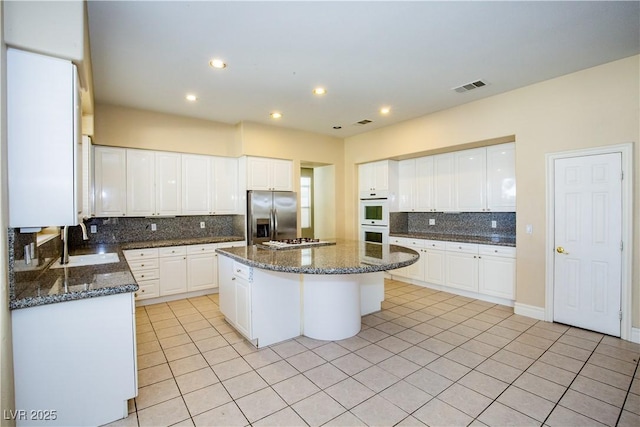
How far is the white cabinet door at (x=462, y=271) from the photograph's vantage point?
14.5 feet

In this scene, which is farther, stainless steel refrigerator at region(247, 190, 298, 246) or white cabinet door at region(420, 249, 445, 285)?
stainless steel refrigerator at region(247, 190, 298, 246)

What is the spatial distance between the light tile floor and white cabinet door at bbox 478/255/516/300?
520 mm

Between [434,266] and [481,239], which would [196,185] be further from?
[481,239]

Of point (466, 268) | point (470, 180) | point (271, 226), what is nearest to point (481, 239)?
point (466, 268)

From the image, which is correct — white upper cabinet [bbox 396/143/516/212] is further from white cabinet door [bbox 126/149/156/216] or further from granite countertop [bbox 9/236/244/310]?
granite countertop [bbox 9/236/244/310]

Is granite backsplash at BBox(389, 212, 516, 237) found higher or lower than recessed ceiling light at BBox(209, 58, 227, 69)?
lower

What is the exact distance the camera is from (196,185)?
496cm

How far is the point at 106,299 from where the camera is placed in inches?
74.7

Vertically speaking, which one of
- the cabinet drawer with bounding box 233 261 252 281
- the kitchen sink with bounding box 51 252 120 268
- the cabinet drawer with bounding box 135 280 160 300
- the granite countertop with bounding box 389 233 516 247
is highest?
the granite countertop with bounding box 389 233 516 247

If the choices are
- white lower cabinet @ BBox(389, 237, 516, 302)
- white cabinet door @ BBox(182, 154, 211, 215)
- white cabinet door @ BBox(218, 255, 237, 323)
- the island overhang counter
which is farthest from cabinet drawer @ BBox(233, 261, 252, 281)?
white lower cabinet @ BBox(389, 237, 516, 302)

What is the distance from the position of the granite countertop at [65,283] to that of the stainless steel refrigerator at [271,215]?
2480mm

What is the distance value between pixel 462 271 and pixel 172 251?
171 inches

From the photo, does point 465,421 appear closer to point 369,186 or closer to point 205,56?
point 205,56

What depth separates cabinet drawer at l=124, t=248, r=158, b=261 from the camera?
414 centimetres
